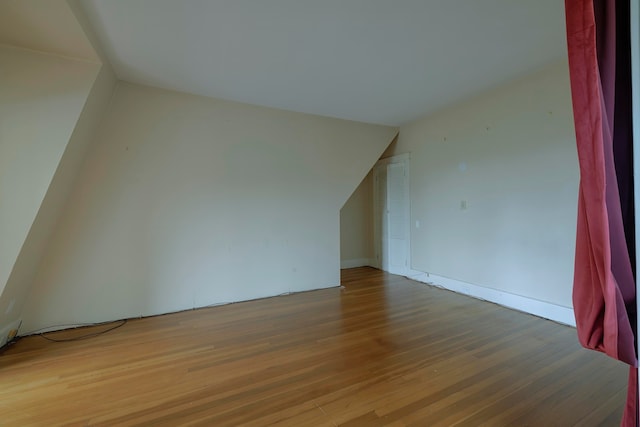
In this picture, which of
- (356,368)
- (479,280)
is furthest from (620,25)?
A: (479,280)

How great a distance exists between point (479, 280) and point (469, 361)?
73.9 inches

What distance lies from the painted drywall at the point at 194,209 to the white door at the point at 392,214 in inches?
37.5

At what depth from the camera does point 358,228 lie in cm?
609

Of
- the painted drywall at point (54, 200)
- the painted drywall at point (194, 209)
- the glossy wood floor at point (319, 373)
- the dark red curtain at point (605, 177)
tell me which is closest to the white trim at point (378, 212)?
the painted drywall at point (194, 209)

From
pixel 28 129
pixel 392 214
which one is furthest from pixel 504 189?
pixel 28 129

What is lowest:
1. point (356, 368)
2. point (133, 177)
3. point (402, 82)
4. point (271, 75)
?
point (356, 368)

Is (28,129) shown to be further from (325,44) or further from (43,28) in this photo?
(325,44)

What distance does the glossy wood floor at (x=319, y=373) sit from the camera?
172 cm

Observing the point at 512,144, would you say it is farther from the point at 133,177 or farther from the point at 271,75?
the point at 133,177

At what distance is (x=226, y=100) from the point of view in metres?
3.60

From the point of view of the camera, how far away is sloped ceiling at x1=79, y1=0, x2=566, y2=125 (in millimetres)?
2021

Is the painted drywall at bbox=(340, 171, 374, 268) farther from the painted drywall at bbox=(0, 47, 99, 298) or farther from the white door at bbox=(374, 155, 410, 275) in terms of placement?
the painted drywall at bbox=(0, 47, 99, 298)

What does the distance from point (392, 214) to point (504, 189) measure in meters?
2.11

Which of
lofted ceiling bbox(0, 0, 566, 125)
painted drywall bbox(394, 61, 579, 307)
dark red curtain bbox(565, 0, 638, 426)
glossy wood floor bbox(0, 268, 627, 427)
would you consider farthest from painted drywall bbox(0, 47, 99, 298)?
painted drywall bbox(394, 61, 579, 307)
